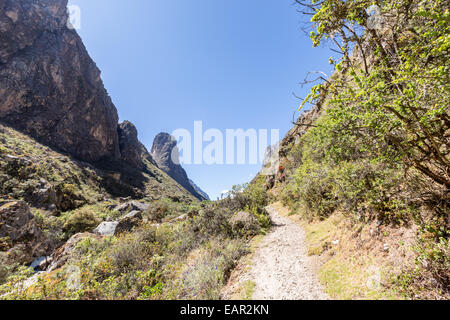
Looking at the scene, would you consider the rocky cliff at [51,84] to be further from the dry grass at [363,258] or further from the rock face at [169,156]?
the rock face at [169,156]

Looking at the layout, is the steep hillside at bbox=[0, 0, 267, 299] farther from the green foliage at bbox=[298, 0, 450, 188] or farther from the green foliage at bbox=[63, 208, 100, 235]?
the green foliage at bbox=[298, 0, 450, 188]

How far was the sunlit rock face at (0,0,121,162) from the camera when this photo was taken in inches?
1548

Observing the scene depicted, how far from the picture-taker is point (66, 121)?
4531 cm

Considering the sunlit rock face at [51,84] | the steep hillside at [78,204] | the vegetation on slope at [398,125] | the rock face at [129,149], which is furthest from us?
the rock face at [129,149]

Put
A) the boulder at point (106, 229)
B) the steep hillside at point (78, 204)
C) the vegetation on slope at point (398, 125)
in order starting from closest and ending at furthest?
1. the vegetation on slope at point (398, 125)
2. the steep hillside at point (78, 204)
3. the boulder at point (106, 229)

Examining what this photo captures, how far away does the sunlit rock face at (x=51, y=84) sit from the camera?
129ft

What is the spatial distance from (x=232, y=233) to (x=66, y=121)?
59.7m

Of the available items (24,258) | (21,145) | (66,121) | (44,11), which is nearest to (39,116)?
(66,121)

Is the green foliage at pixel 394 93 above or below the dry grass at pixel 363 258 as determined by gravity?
above

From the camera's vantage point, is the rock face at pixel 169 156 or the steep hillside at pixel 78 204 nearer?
the steep hillside at pixel 78 204

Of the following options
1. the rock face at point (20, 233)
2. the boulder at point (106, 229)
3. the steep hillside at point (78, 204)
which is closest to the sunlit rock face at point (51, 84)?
the steep hillside at point (78, 204)

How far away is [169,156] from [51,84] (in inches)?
4173

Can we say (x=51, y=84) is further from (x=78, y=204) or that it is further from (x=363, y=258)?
(x=363, y=258)

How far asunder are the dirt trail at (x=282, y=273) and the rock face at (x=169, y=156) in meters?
133
